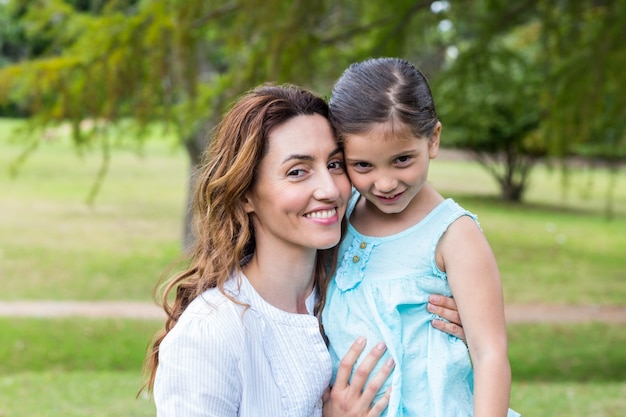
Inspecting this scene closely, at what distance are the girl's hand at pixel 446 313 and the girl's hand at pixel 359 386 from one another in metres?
0.17

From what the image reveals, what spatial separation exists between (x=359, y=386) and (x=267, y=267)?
0.43 metres

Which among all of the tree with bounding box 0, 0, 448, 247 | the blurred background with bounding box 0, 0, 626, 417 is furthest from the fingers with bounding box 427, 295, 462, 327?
the tree with bounding box 0, 0, 448, 247

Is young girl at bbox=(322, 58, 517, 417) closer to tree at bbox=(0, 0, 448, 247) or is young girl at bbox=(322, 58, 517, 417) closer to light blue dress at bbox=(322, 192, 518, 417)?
light blue dress at bbox=(322, 192, 518, 417)

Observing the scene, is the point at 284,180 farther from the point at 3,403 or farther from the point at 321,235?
the point at 3,403

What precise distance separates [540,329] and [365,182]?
918cm

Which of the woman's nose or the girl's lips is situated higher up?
the woman's nose

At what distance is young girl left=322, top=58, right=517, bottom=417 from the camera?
7.79 ft

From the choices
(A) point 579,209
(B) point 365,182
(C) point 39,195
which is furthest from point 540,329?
(C) point 39,195

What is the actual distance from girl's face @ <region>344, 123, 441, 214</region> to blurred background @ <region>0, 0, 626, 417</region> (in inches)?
25.2

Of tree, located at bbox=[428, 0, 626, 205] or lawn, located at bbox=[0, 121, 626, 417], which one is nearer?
tree, located at bbox=[428, 0, 626, 205]

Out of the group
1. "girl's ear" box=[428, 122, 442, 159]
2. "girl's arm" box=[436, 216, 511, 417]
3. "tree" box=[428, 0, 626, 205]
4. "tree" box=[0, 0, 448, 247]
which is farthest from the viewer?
"tree" box=[428, 0, 626, 205]

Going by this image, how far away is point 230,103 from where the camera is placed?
3.46 m

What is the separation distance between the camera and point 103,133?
648cm

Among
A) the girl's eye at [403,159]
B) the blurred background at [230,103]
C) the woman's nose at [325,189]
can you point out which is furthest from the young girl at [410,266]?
the blurred background at [230,103]
